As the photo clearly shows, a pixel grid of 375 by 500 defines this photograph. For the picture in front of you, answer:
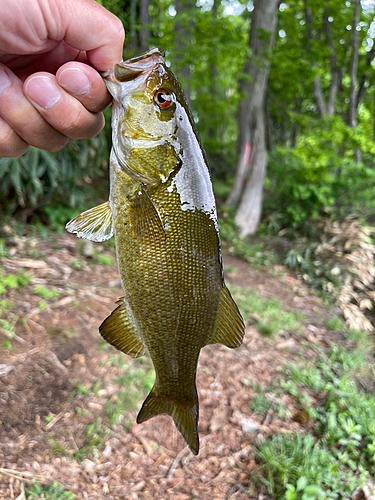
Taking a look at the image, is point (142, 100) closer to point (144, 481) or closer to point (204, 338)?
point (204, 338)

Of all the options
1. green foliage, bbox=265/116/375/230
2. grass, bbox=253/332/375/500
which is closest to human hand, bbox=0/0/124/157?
grass, bbox=253/332/375/500

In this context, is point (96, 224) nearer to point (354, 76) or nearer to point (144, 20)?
point (144, 20)

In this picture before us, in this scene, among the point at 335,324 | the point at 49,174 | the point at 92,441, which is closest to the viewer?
the point at 92,441

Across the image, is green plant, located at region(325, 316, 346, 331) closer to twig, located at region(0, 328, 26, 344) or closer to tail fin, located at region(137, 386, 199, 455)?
twig, located at region(0, 328, 26, 344)

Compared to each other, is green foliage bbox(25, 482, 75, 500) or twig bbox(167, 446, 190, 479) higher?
green foliage bbox(25, 482, 75, 500)

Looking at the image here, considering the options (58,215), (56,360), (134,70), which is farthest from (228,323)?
(58,215)

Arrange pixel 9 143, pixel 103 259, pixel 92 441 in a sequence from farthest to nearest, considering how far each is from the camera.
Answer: pixel 103 259 → pixel 92 441 → pixel 9 143
